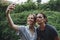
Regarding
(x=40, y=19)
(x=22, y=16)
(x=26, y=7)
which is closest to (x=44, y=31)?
(x=40, y=19)

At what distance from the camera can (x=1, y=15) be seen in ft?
29.3

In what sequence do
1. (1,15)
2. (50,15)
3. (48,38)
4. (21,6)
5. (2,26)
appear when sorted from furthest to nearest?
1. (21,6)
2. (50,15)
3. (1,15)
4. (2,26)
5. (48,38)

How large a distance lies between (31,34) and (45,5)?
26.4 feet

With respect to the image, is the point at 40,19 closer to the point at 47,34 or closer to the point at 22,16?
the point at 47,34

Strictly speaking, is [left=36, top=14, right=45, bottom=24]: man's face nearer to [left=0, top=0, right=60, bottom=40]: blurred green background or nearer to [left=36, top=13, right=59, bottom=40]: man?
[left=36, top=13, right=59, bottom=40]: man

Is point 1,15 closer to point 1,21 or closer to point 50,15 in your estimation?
point 1,21

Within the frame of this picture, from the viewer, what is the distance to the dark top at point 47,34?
13.9 ft

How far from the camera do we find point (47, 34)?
4.26 meters

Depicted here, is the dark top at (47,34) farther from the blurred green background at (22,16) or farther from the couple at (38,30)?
the blurred green background at (22,16)

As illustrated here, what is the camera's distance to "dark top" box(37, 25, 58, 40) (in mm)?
4232

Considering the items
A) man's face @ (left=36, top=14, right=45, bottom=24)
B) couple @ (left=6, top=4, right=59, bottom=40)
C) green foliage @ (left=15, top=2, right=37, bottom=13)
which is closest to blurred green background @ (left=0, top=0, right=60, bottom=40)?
green foliage @ (left=15, top=2, right=37, bottom=13)

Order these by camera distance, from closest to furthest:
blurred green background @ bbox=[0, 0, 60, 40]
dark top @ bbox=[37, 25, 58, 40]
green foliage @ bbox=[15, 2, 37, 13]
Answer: dark top @ bbox=[37, 25, 58, 40] → blurred green background @ bbox=[0, 0, 60, 40] → green foliage @ bbox=[15, 2, 37, 13]

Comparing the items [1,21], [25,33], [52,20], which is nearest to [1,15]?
[1,21]

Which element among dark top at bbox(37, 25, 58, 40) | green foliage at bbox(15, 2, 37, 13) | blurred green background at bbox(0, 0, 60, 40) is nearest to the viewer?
dark top at bbox(37, 25, 58, 40)
